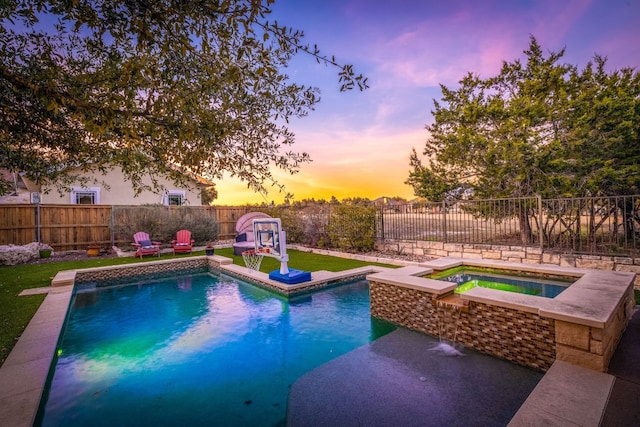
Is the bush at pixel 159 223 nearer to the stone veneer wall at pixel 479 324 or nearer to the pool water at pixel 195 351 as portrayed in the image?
the pool water at pixel 195 351

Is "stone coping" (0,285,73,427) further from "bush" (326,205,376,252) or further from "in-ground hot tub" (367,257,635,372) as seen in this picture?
"bush" (326,205,376,252)

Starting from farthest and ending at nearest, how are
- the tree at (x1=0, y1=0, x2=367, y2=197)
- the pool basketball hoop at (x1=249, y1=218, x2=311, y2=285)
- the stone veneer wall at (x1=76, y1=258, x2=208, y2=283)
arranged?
the stone veneer wall at (x1=76, y1=258, x2=208, y2=283) → the pool basketball hoop at (x1=249, y1=218, x2=311, y2=285) → the tree at (x1=0, y1=0, x2=367, y2=197)

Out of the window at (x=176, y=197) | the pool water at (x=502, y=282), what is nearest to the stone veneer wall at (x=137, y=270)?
the pool water at (x=502, y=282)

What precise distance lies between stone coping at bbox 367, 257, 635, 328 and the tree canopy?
4.64m

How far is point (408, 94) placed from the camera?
9797mm

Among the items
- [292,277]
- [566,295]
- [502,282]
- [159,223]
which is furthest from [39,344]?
[159,223]

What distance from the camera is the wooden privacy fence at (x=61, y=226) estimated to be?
1162cm

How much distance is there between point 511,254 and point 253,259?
7.29 metres

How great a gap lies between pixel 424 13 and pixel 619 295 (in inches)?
223

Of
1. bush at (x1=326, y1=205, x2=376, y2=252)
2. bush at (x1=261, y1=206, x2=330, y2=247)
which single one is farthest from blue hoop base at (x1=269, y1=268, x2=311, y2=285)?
bush at (x1=261, y1=206, x2=330, y2=247)

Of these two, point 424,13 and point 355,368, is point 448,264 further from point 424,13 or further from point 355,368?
point 424,13

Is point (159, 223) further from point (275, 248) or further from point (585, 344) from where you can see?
point (585, 344)

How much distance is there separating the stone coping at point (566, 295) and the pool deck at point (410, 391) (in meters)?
0.50

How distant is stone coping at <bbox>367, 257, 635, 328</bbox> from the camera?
3062mm
